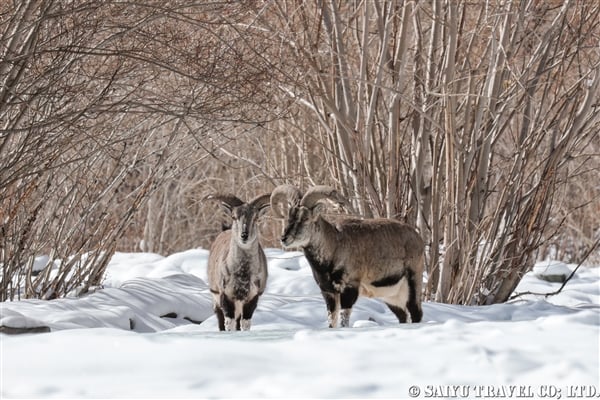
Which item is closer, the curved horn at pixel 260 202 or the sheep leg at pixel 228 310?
the sheep leg at pixel 228 310

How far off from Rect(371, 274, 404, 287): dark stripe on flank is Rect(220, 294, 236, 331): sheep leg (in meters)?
1.06

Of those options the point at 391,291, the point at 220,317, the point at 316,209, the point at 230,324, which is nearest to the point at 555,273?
the point at 391,291

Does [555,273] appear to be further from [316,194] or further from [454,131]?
[316,194]

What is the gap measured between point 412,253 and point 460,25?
2.76m

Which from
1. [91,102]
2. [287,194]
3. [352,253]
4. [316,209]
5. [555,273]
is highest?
[91,102]

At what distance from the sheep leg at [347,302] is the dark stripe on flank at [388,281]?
24 centimetres

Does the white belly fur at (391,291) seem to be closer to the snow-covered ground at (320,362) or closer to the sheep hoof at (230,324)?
the sheep hoof at (230,324)

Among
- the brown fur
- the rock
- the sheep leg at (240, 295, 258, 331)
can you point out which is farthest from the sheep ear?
the rock

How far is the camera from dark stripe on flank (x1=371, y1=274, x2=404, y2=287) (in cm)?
827

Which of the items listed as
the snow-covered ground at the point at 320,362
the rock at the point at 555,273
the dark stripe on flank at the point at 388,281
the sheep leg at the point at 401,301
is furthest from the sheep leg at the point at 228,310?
the rock at the point at 555,273

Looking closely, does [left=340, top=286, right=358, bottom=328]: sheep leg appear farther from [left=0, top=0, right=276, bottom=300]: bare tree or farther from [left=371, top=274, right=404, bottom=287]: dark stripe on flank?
[left=0, top=0, right=276, bottom=300]: bare tree

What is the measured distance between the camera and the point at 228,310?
8148 mm

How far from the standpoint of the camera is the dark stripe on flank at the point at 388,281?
27.1 feet

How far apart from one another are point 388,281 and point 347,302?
1.53 ft
